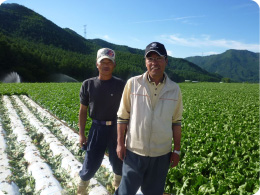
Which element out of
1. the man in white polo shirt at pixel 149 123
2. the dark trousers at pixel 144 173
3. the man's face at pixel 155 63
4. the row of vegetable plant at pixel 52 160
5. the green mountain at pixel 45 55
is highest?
the green mountain at pixel 45 55

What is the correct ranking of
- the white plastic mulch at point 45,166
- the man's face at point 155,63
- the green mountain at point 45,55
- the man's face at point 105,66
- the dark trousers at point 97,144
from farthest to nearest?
the green mountain at point 45,55
the white plastic mulch at point 45,166
the dark trousers at point 97,144
the man's face at point 105,66
the man's face at point 155,63

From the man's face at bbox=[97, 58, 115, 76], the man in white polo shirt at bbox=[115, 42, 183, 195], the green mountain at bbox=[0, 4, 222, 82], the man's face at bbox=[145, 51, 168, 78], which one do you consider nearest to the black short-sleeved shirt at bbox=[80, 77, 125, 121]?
the man's face at bbox=[97, 58, 115, 76]

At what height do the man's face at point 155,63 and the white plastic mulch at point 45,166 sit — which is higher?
the man's face at point 155,63

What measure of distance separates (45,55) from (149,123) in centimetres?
7789

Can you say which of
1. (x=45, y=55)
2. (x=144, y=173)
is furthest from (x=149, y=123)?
(x=45, y=55)

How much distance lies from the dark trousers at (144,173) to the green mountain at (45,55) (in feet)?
197

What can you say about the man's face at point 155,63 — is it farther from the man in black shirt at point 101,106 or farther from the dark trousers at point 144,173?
the dark trousers at point 144,173

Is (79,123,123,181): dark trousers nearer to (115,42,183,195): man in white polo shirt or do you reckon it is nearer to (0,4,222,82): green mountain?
(115,42,183,195): man in white polo shirt

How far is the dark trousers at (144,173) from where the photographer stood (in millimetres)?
2387

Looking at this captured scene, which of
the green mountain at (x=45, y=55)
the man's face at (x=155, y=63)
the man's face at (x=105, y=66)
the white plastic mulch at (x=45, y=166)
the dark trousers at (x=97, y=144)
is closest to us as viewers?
the man's face at (x=155, y=63)

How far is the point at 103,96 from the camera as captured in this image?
2.94 metres

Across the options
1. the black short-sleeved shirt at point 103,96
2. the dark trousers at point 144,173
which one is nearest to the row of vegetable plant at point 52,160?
the dark trousers at point 144,173

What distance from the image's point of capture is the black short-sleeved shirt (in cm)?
295

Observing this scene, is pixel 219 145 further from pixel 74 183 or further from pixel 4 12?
pixel 4 12
